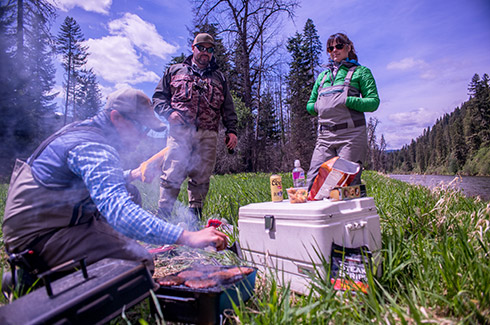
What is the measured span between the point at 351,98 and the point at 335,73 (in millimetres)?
420

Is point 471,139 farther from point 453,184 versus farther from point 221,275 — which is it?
point 221,275

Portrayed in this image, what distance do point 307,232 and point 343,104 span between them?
5.97 feet

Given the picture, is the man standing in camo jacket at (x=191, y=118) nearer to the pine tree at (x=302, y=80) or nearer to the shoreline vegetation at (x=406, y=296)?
the shoreline vegetation at (x=406, y=296)

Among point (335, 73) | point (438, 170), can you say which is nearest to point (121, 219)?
point (335, 73)

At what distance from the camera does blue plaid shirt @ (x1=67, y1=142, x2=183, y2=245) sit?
143 cm

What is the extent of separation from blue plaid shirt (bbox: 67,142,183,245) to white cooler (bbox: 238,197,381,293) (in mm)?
684

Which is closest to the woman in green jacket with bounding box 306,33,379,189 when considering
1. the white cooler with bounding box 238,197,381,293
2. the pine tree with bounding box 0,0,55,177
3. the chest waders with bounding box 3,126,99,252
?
the white cooler with bounding box 238,197,381,293

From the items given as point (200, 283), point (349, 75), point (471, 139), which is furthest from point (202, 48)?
point (471, 139)

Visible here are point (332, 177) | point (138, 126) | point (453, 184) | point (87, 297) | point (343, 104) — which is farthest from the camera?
point (453, 184)

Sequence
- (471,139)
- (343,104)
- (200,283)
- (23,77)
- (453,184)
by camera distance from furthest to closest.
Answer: (471,139) < (23,77) < (453,184) < (343,104) < (200,283)

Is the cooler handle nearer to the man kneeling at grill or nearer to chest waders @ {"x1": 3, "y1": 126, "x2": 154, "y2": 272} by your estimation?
the man kneeling at grill

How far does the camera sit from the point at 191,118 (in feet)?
11.2

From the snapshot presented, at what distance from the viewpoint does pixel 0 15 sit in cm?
456

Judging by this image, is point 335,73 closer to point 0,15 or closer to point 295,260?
point 295,260
